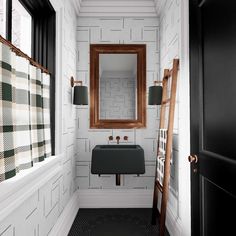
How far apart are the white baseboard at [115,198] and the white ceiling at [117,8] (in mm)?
2358

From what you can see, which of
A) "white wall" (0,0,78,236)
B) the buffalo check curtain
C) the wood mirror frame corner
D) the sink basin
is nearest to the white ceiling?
"white wall" (0,0,78,236)

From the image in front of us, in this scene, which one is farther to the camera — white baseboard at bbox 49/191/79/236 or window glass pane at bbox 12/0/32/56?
white baseboard at bbox 49/191/79/236

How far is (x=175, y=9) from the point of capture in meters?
2.51

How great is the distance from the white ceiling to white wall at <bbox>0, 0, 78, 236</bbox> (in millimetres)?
244

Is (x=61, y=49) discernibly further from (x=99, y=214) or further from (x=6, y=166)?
(x=99, y=214)

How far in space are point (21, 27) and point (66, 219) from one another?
1.85 meters

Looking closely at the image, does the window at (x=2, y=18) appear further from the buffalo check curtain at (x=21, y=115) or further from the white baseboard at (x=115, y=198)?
the white baseboard at (x=115, y=198)

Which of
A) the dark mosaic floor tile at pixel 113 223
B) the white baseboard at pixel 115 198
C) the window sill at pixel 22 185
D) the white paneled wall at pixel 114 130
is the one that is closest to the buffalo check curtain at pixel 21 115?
the window sill at pixel 22 185

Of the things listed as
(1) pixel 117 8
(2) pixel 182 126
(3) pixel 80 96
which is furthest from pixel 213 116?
(1) pixel 117 8

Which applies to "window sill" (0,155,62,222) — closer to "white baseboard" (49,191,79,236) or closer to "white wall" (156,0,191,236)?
"white baseboard" (49,191,79,236)

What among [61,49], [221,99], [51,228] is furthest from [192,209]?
[61,49]

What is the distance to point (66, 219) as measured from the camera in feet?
8.39

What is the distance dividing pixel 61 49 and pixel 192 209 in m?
1.84

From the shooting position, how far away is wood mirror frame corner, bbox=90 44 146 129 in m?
3.38
